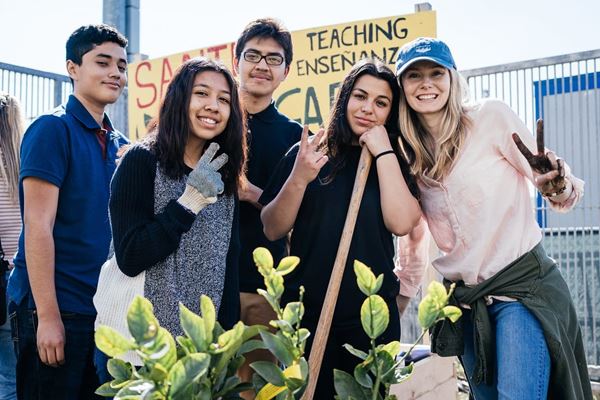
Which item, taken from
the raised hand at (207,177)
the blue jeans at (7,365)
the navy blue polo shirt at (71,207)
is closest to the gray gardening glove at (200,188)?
the raised hand at (207,177)

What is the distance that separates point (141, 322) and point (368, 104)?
1.76 metres

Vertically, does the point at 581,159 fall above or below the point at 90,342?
above

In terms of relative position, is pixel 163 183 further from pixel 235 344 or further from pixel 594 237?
pixel 594 237

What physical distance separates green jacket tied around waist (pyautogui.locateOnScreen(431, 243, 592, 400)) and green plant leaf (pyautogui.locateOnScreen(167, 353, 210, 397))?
4.90 feet

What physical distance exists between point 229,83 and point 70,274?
2.91 ft

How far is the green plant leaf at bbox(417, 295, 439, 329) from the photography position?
105 centimetres

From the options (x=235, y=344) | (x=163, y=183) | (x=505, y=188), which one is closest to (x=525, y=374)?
(x=505, y=188)

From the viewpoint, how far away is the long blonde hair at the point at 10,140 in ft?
9.36

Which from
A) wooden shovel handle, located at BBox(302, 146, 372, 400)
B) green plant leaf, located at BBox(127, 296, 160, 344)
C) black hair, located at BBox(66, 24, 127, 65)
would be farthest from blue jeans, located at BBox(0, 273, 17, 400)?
green plant leaf, located at BBox(127, 296, 160, 344)

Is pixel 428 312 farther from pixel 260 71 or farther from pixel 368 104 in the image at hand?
pixel 260 71

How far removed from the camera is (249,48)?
2863mm

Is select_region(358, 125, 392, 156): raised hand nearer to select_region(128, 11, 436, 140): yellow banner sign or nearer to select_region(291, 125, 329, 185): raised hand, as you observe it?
select_region(291, 125, 329, 185): raised hand

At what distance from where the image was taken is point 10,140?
114 inches

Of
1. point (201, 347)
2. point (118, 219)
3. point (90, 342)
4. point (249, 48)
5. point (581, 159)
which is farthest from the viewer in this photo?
point (581, 159)
